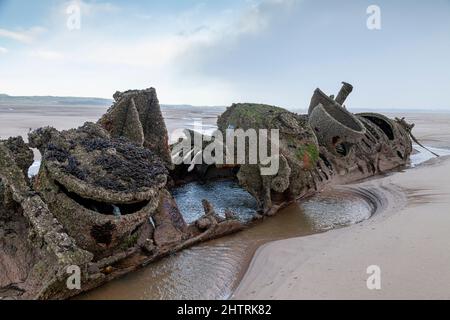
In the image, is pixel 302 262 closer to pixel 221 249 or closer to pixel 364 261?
pixel 364 261

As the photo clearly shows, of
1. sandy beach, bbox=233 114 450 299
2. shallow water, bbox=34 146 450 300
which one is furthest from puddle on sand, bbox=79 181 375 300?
sandy beach, bbox=233 114 450 299

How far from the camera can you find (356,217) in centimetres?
627

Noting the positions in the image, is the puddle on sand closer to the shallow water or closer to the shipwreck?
the shallow water

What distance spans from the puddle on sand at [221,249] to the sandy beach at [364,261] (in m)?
0.27

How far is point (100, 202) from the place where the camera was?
13.2ft

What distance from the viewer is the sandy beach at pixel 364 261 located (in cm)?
351

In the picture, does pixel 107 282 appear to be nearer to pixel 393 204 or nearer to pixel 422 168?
pixel 393 204

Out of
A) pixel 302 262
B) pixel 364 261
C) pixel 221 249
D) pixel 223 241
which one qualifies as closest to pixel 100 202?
pixel 221 249

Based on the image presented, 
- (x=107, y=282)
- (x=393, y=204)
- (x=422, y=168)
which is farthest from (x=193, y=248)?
(x=422, y=168)

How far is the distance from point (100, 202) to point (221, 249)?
5.64 feet

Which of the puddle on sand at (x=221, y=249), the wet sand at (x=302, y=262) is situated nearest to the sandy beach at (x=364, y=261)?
the wet sand at (x=302, y=262)

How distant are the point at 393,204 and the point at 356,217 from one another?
0.90 metres

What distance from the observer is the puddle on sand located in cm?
390

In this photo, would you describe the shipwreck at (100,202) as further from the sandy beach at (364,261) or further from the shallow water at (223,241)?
the sandy beach at (364,261)
